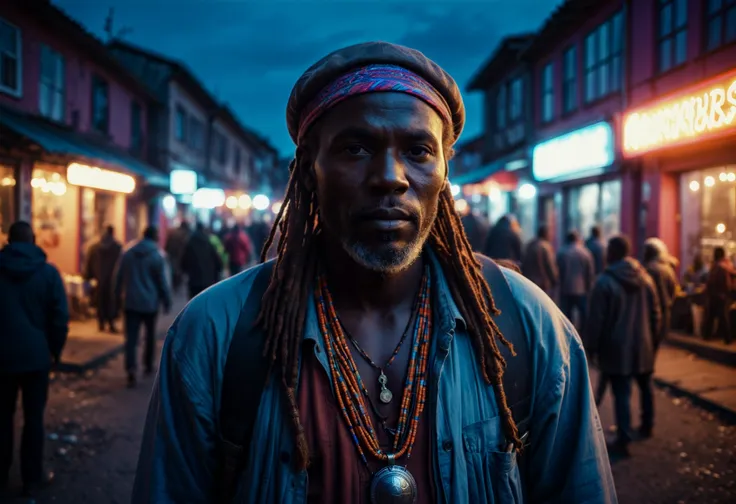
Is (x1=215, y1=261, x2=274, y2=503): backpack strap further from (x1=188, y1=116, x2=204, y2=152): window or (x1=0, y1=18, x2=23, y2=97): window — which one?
(x1=188, y1=116, x2=204, y2=152): window

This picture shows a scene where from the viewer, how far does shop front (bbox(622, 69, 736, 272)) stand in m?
8.66

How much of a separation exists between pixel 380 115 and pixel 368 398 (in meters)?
0.83

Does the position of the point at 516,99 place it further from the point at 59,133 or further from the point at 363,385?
the point at 363,385

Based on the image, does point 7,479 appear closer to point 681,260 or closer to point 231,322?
point 231,322

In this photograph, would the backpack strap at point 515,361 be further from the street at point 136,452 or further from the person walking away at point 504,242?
the person walking away at point 504,242

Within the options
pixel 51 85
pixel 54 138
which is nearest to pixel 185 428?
pixel 54 138

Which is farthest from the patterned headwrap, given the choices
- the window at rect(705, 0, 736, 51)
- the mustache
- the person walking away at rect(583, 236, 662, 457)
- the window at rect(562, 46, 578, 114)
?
the window at rect(562, 46, 578, 114)

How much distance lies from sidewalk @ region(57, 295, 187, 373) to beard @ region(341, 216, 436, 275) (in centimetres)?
821

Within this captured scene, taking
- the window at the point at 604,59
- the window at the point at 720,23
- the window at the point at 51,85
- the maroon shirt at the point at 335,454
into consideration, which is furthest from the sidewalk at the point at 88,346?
the window at the point at 604,59

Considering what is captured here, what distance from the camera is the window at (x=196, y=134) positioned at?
28022 millimetres

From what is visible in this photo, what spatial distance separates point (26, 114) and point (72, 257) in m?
3.54

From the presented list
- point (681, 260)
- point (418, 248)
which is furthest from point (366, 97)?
point (681, 260)

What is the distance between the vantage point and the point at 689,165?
11.1 meters

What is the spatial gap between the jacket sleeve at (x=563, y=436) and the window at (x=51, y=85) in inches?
568
